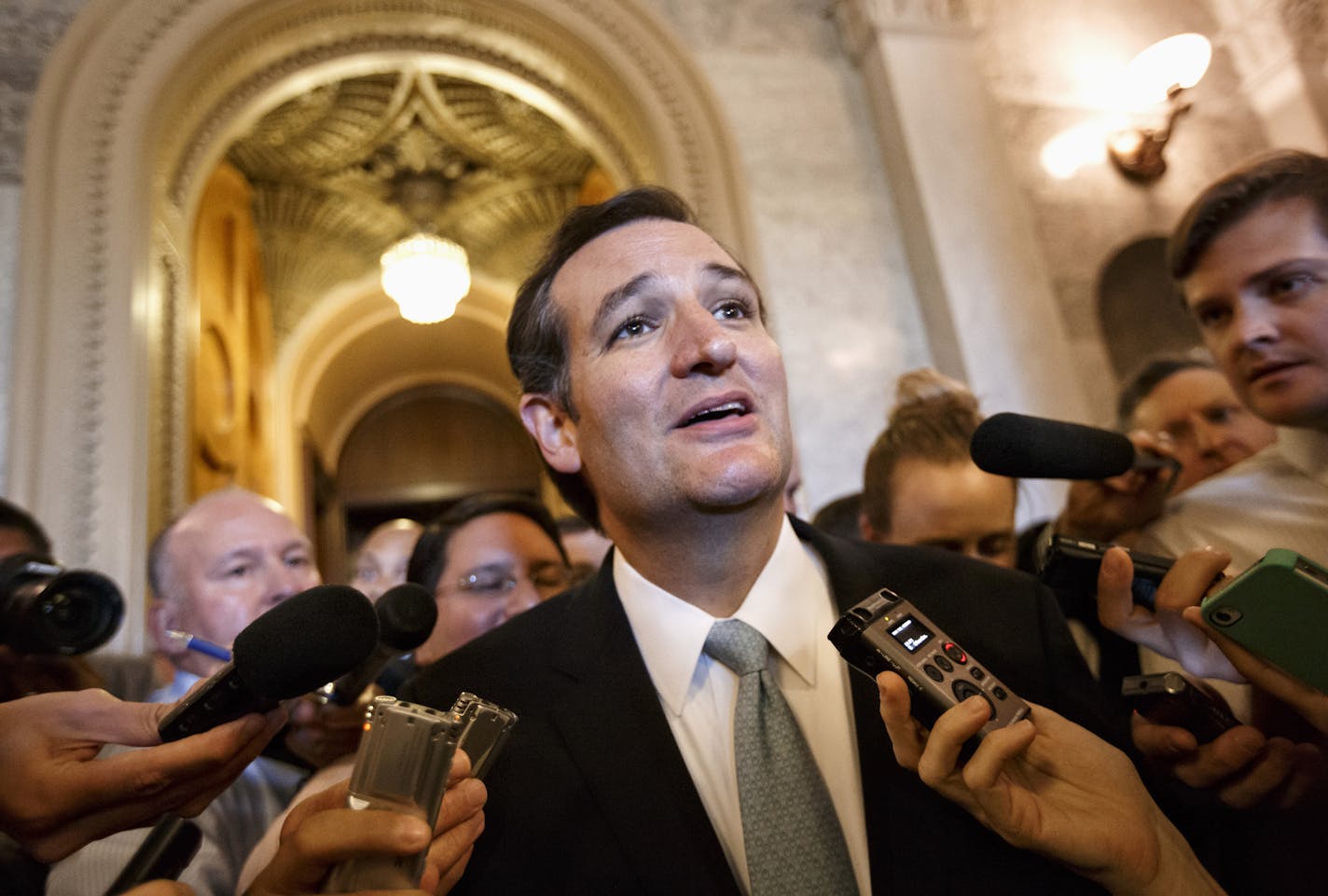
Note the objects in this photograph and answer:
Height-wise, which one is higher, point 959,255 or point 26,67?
point 26,67

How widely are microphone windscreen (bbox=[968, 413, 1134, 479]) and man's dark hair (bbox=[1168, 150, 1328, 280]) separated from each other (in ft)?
2.01

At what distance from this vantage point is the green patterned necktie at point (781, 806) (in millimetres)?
1159

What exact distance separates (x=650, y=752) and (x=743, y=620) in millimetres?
248

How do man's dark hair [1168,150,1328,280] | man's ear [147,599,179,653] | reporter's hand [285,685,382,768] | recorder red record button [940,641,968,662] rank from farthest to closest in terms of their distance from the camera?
man's ear [147,599,179,653], reporter's hand [285,685,382,768], man's dark hair [1168,150,1328,280], recorder red record button [940,641,968,662]

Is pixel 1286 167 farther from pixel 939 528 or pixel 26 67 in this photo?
pixel 26 67

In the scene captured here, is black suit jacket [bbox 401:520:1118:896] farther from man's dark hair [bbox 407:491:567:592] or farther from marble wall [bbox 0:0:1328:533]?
marble wall [bbox 0:0:1328:533]

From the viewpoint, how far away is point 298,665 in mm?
914

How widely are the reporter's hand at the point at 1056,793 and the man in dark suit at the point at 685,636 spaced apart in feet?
0.42

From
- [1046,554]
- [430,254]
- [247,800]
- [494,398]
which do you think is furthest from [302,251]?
[1046,554]

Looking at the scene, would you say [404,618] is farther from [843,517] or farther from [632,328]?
[843,517]

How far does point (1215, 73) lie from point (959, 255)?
2172 millimetres

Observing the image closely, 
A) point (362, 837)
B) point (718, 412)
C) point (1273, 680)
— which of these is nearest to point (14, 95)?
point (718, 412)

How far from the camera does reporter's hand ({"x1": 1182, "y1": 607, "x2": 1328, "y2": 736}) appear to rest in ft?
3.02

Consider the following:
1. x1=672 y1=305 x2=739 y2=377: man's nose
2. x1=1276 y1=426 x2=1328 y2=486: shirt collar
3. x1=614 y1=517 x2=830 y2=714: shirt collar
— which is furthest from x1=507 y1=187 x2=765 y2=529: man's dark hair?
x1=1276 y1=426 x2=1328 y2=486: shirt collar
